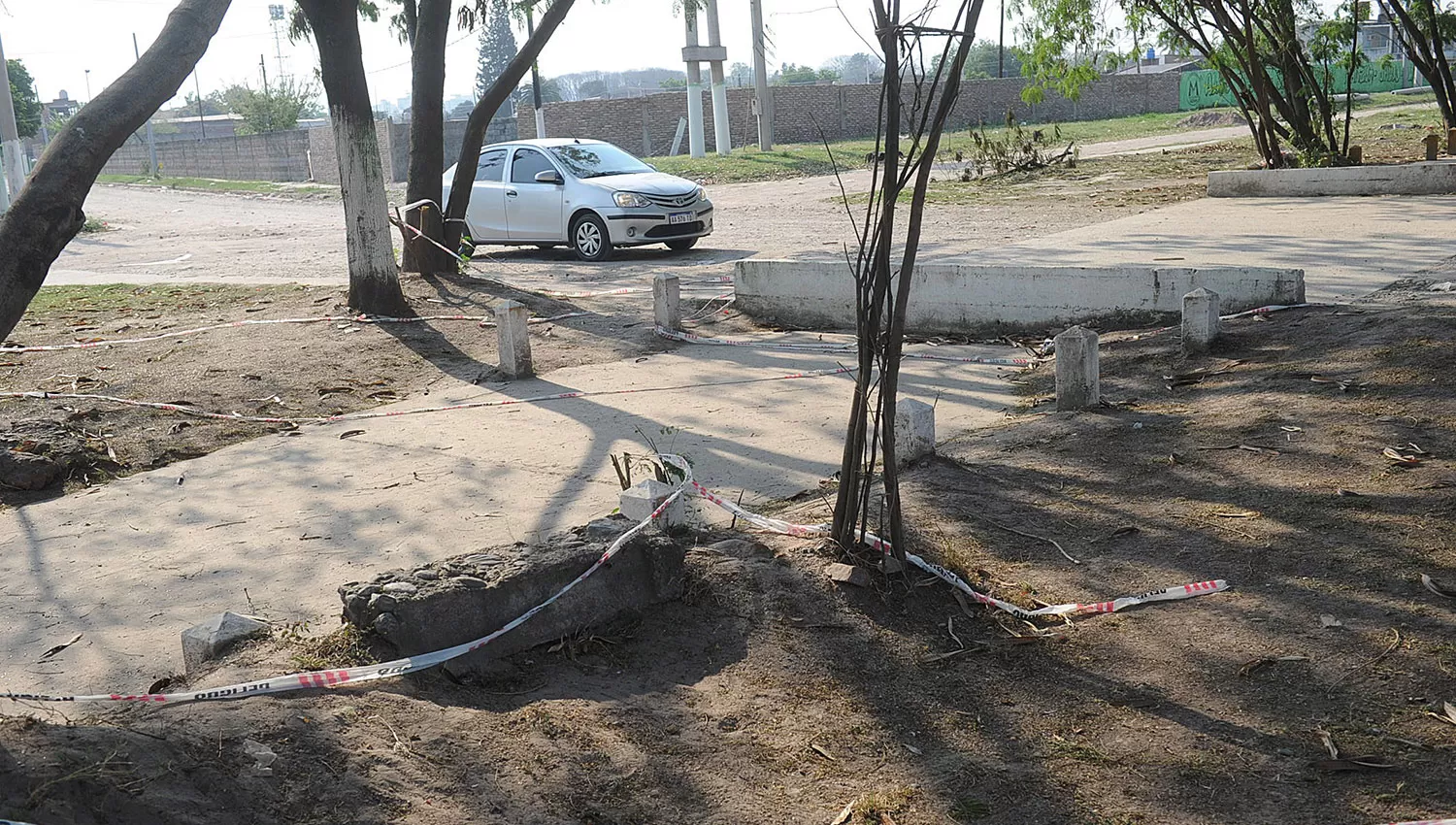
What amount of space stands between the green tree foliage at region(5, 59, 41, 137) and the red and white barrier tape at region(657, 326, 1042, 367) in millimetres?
45065

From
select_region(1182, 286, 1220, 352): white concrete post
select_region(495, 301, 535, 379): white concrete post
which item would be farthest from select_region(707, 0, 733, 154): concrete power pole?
select_region(1182, 286, 1220, 352): white concrete post

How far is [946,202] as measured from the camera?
19.4 metres

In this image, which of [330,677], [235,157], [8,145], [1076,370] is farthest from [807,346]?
[235,157]

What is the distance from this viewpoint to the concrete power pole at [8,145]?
22938 millimetres

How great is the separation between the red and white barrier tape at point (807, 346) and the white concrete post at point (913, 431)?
275 cm

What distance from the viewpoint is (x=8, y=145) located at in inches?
929

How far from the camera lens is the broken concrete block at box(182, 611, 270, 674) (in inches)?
157

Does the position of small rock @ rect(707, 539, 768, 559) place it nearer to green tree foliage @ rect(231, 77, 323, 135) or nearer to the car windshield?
the car windshield

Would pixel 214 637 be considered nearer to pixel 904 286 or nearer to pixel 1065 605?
pixel 904 286

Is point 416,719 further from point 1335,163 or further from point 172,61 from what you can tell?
point 1335,163

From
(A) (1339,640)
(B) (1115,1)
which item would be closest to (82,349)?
(A) (1339,640)

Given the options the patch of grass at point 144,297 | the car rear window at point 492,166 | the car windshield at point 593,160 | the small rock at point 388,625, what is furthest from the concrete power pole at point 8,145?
the small rock at point 388,625

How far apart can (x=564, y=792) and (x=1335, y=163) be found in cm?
1740

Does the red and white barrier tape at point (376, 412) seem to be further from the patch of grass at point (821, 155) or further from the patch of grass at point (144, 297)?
the patch of grass at point (821, 155)
